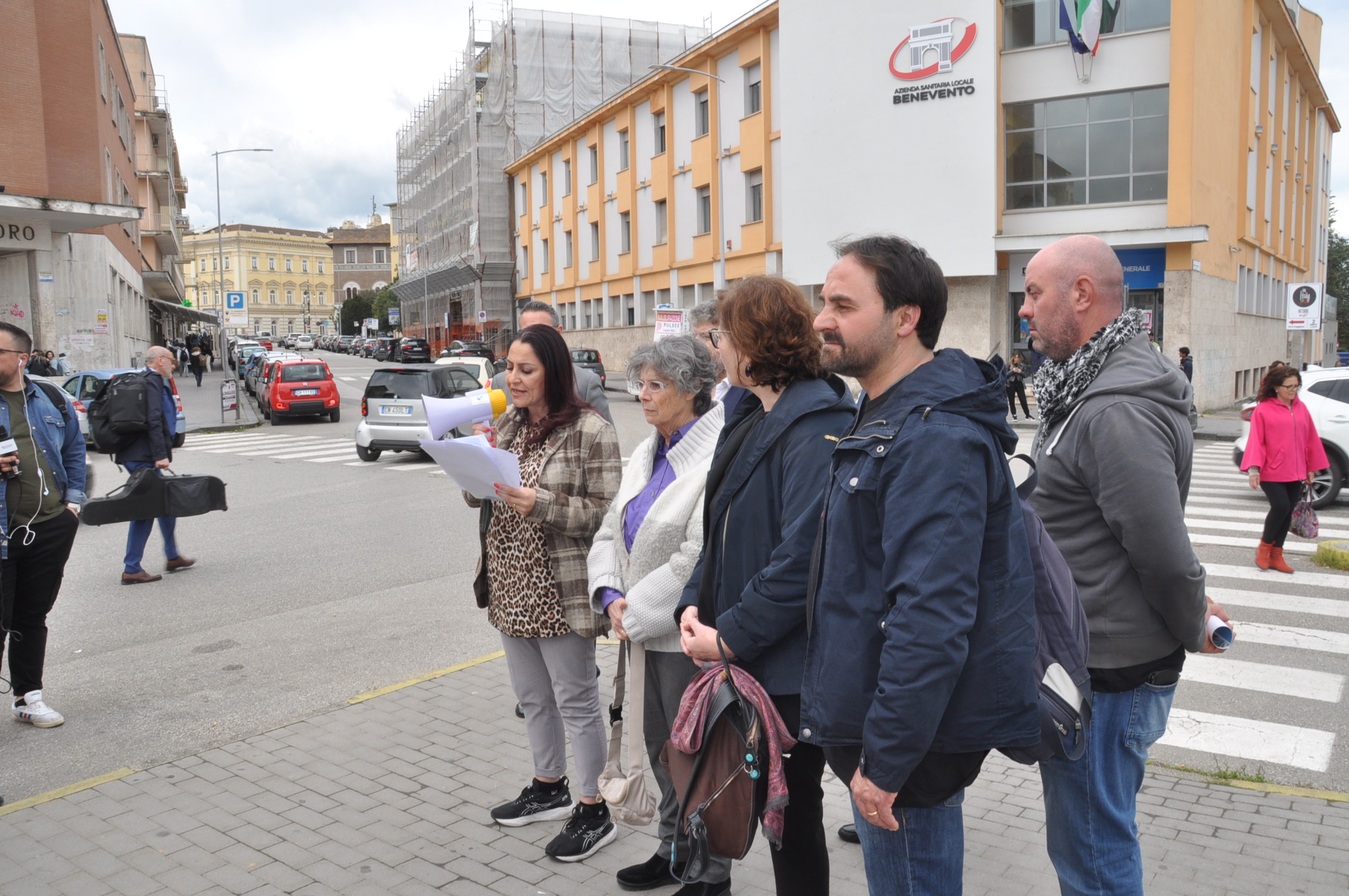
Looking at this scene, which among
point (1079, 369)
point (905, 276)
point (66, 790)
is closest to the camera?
point (905, 276)

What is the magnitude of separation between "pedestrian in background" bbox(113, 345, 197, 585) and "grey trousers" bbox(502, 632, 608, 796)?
6.20 meters

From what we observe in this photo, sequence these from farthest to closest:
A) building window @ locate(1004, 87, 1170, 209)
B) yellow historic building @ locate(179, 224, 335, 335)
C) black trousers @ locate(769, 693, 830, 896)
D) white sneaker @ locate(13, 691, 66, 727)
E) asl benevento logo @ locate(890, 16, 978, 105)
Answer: yellow historic building @ locate(179, 224, 335, 335) < asl benevento logo @ locate(890, 16, 978, 105) < building window @ locate(1004, 87, 1170, 209) < white sneaker @ locate(13, 691, 66, 727) < black trousers @ locate(769, 693, 830, 896)

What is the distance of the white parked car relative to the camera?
39.2 feet

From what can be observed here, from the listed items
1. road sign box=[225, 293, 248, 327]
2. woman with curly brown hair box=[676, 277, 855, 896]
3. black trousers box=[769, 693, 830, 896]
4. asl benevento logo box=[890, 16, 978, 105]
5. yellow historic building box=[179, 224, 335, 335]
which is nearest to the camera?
woman with curly brown hair box=[676, 277, 855, 896]

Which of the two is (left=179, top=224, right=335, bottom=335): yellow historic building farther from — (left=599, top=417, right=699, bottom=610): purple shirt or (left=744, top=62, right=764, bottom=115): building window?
(left=599, top=417, right=699, bottom=610): purple shirt

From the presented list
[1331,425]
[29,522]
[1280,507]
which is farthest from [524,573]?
[1331,425]

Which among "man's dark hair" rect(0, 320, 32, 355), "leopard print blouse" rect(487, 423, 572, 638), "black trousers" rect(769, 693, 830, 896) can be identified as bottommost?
"black trousers" rect(769, 693, 830, 896)

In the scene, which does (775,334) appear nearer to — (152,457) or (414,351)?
(152,457)

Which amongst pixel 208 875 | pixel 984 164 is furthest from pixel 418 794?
pixel 984 164

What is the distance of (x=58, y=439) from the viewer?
5652 millimetres

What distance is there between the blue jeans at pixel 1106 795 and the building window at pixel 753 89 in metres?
35.0

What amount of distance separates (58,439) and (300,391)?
72.1 ft

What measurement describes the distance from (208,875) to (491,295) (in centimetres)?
5923

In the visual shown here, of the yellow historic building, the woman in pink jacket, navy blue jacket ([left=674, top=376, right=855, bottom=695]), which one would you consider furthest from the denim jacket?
the yellow historic building
